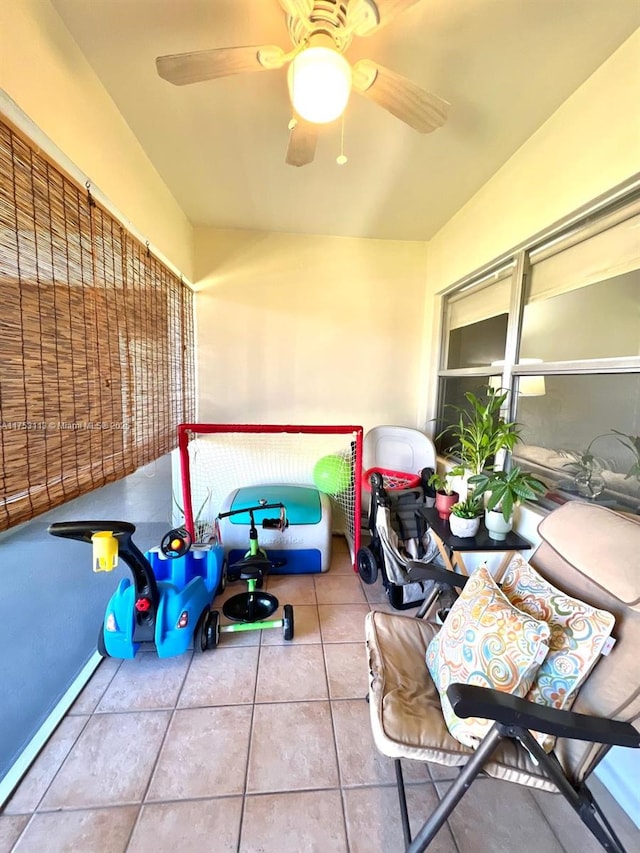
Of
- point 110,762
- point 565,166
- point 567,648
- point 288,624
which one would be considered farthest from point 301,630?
point 565,166

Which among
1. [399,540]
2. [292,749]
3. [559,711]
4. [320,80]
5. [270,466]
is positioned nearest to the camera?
[559,711]

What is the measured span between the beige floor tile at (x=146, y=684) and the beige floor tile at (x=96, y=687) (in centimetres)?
2

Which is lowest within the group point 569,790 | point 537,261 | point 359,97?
point 569,790

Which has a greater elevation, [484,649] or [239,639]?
[484,649]

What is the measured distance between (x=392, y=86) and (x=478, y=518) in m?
1.89

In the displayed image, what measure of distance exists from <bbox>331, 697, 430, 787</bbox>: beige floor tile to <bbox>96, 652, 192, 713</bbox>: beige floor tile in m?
0.75

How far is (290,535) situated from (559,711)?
1.79 m

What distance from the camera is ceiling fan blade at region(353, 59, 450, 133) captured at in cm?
114

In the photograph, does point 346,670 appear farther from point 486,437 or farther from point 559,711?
point 486,437

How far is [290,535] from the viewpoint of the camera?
95.9 inches

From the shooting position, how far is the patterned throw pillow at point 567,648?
3.23 feet

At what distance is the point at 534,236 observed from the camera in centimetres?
175

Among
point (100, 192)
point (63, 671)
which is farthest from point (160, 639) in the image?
point (100, 192)

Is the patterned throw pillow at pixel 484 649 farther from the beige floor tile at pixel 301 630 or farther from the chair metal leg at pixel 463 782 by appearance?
the beige floor tile at pixel 301 630
